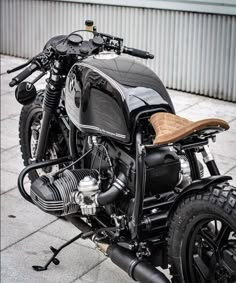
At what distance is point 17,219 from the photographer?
3.68 m

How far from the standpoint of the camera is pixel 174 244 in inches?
97.0

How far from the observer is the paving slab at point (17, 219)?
3510 millimetres

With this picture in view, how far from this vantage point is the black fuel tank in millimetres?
2574

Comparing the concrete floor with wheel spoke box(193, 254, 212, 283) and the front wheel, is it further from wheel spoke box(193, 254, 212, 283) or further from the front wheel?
wheel spoke box(193, 254, 212, 283)

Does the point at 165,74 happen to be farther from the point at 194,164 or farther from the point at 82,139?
the point at 82,139

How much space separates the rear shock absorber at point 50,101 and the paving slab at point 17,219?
446 mm

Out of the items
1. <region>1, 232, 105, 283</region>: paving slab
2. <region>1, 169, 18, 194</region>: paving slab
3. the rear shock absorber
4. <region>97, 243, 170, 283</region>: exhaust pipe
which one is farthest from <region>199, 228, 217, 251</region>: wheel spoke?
<region>1, 169, 18, 194</region>: paving slab

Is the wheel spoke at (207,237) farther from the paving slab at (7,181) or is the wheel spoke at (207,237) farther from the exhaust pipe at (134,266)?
the paving slab at (7,181)

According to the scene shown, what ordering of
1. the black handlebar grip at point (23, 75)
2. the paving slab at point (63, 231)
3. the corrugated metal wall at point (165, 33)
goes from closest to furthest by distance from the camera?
the corrugated metal wall at point (165, 33) → the black handlebar grip at point (23, 75) → the paving slab at point (63, 231)

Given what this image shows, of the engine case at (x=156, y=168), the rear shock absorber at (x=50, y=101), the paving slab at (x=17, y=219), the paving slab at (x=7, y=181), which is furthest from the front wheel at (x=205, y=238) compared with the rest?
the paving slab at (x=7, y=181)

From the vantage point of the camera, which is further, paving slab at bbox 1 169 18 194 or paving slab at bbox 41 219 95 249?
paving slab at bbox 1 169 18 194

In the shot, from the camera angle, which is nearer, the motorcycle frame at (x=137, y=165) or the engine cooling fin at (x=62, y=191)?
the motorcycle frame at (x=137, y=165)

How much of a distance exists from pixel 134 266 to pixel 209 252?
0.33 metres

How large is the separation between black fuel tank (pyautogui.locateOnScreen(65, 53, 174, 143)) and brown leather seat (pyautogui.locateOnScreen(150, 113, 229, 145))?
0.27 feet
